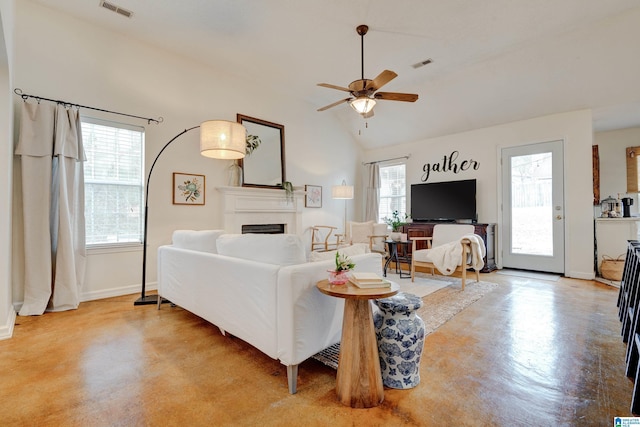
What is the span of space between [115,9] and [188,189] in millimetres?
2139

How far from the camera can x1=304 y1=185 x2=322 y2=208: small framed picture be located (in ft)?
19.0

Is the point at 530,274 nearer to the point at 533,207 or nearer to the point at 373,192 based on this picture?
the point at 533,207

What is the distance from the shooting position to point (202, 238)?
2561 mm

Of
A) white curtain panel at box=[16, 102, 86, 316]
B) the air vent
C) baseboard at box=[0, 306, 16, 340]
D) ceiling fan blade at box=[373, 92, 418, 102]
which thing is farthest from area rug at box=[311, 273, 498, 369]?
the air vent

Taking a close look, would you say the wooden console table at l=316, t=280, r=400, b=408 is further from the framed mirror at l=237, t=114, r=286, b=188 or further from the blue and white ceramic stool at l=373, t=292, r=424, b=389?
the framed mirror at l=237, t=114, r=286, b=188

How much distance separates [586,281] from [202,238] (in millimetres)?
5217

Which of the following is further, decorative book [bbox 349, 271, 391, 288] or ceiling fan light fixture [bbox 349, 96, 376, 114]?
ceiling fan light fixture [bbox 349, 96, 376, 114]

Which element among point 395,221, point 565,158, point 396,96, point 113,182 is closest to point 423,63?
point 396,96

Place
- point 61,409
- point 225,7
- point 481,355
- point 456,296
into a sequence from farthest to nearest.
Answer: point 456,296
point 225,7
point 481,355
point 61,409

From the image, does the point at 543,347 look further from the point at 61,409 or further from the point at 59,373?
the point at 59,373

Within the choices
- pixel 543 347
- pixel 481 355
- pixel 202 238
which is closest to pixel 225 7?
pixel 202 238

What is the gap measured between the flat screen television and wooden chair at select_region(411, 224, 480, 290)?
0.75 meters

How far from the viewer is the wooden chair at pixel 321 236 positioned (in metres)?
5.76

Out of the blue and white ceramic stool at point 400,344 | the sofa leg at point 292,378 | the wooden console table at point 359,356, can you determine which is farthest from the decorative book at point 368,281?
the sofa leg at point 292,378
